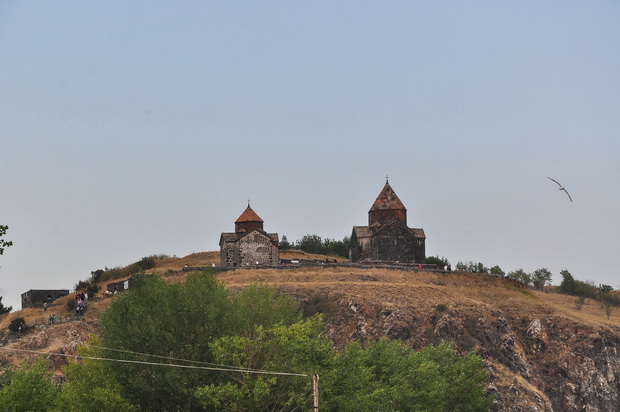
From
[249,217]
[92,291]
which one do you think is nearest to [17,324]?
[92,291]

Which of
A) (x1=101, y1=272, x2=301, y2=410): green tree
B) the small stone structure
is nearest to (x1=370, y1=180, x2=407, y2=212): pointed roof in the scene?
the small stone structure

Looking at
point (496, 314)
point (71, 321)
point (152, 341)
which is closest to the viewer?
point (152, 341)

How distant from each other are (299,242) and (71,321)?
2307 inches

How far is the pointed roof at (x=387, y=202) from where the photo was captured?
408 ft

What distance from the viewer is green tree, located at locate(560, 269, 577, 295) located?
144m

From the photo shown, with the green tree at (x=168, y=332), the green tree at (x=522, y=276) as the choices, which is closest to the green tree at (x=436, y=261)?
the green tree at (x=522, y=276)

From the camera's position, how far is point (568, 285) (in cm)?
14512

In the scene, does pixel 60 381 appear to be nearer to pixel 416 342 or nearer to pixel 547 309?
pixel 416 342

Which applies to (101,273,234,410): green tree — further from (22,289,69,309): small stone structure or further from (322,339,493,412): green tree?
(22,289,69,309): small stone structure

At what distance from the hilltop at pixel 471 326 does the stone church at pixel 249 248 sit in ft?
9.29

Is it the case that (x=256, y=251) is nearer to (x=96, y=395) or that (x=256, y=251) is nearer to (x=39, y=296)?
(x=39, y=296)

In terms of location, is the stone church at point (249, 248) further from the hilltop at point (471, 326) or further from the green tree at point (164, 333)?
the green tree at point (164, 333)

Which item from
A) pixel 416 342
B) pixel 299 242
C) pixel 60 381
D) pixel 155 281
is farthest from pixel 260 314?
pixel 299 242

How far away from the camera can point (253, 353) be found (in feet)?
197
